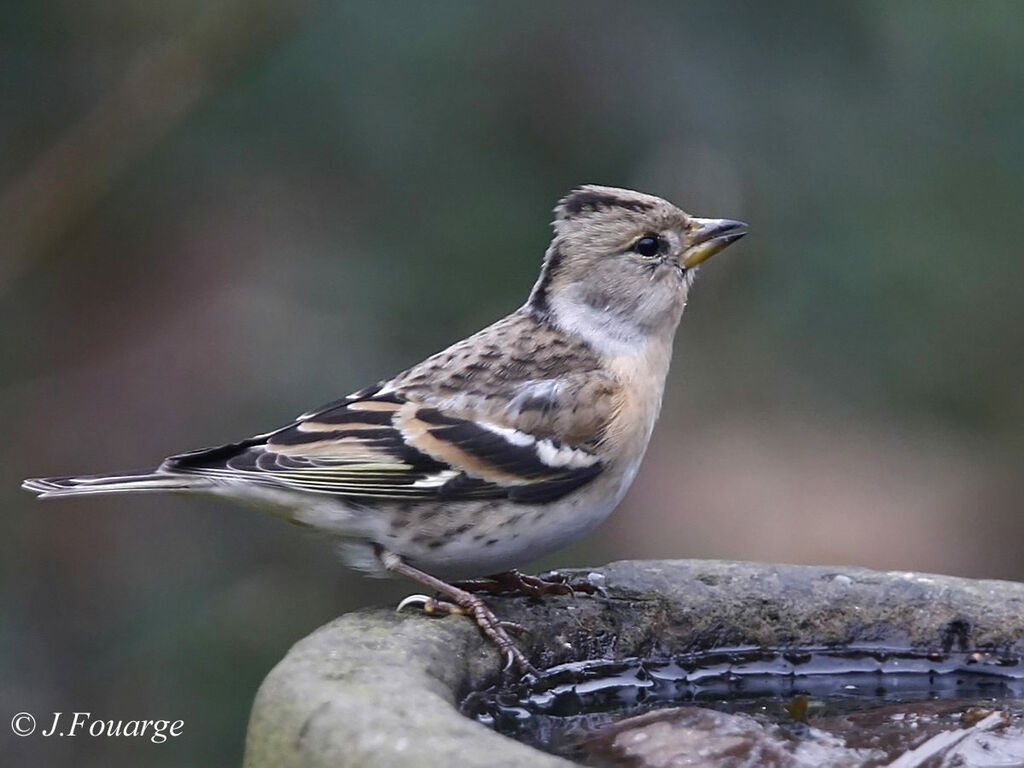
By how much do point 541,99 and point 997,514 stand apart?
3.48 meters

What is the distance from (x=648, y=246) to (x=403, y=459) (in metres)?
1.15

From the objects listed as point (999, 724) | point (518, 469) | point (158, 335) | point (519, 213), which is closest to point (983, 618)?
point (999, 724)

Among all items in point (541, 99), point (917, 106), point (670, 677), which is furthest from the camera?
point (917, 106)

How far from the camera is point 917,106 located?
5.93 metres

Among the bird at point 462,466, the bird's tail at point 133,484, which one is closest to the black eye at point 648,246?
the bird at point 462,466

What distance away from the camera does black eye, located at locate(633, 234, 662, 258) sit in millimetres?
4473

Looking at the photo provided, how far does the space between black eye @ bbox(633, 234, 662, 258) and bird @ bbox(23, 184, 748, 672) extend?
33cm

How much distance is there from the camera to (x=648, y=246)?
4.48 metres

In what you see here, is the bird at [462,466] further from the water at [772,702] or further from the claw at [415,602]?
the water at [772,702]

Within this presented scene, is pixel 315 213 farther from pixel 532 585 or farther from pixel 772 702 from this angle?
pixel 772 702

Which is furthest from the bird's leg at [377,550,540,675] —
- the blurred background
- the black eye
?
the blurred background

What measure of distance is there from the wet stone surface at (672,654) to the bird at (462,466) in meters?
0.16

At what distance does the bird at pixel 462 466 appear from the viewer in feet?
12.1

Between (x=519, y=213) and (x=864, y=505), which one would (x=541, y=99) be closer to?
(x=519, y=213)
